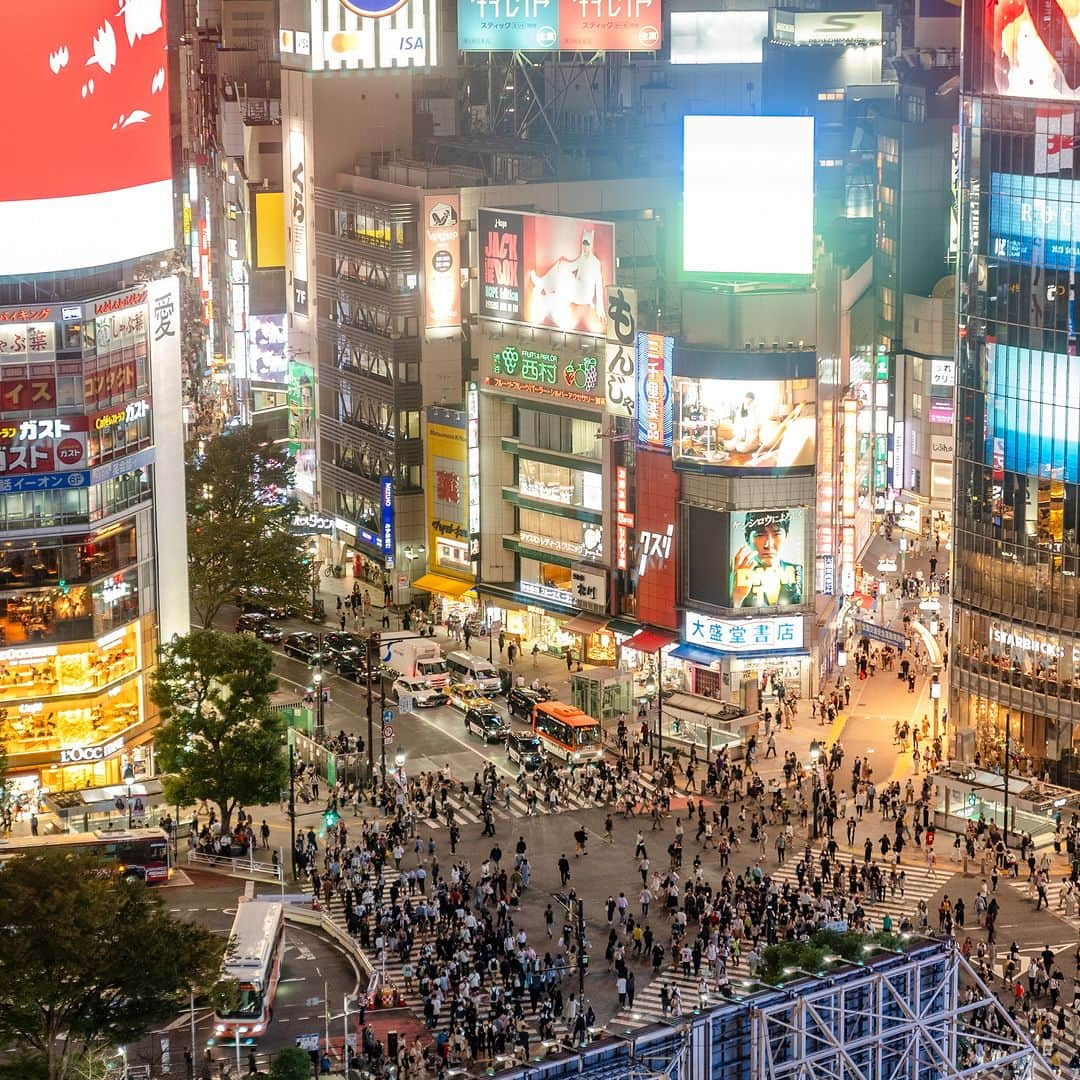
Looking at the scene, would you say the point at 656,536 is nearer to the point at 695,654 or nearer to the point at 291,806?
the point at 695,654

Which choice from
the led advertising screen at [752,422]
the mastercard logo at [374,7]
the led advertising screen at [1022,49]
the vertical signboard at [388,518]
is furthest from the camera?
the mastercard logo at [374,7]

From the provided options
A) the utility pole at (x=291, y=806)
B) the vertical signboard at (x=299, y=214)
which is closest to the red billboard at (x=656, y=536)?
the utility pole at (x=291, y=806)

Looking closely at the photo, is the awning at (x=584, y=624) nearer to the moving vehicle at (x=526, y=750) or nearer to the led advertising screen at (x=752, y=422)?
the led advertising screen at (x=752, y=422)

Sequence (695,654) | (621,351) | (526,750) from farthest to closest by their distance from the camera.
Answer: (621,351), (695,654), (526,750)

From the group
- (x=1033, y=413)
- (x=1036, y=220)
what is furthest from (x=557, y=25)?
(x=1033, y=413)

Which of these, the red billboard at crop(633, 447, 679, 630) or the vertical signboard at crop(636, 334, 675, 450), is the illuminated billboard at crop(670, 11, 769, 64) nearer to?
the vertical signboard at crop(636, 334, 675, 450)

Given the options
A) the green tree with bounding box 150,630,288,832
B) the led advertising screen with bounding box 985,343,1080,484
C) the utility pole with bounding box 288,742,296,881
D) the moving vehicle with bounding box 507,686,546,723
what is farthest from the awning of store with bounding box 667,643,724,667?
the green tree with bounding box 150,630,288,832
